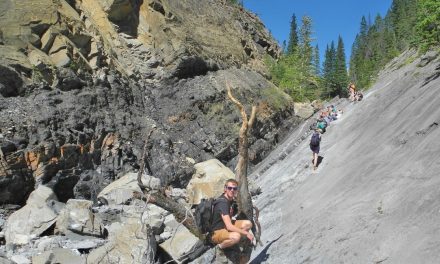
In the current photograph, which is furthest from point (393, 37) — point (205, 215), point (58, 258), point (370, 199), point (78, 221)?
point (205, 215)

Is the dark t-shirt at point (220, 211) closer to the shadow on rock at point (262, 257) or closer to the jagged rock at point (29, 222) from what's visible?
the shadow on rock at point (262, 257)

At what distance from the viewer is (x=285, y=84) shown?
57.9m

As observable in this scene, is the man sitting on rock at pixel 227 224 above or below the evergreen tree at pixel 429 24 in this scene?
below

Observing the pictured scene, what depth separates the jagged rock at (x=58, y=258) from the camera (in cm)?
1212

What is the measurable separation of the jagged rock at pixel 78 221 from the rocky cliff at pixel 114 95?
614 centimetres

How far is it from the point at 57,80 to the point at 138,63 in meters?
11.7

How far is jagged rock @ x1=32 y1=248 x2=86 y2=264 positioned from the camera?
1212 centimetres

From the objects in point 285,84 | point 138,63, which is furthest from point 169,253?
point 285,84

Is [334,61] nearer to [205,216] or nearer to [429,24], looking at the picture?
[429,24]

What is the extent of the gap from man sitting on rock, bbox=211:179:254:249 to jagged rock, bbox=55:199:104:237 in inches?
370

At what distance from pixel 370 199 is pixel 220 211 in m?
4.97

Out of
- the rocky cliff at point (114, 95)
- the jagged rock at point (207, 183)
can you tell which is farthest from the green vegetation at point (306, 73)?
the jagged rock at point (207, 183)

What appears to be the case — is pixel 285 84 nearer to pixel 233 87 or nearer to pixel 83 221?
pixel 233 87

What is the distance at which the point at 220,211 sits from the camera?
7402 millimetres
